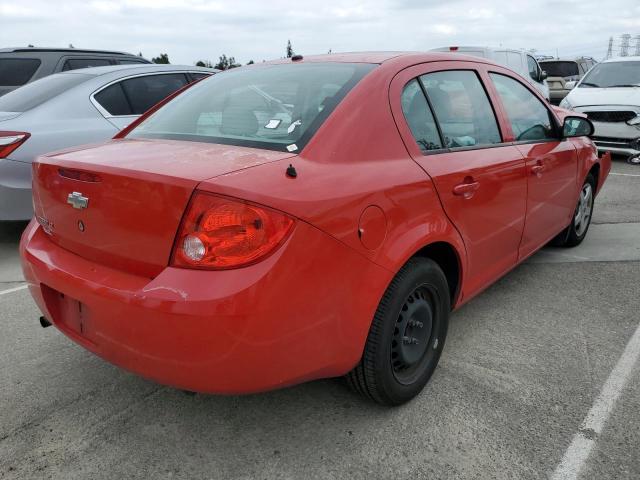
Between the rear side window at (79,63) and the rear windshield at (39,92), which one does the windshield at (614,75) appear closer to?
the rear side window at (79,63)

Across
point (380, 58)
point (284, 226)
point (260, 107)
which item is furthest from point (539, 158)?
point (284, 226)

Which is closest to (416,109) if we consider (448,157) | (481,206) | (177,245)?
(448,157)

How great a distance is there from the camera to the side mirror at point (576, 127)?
3775 millimetres

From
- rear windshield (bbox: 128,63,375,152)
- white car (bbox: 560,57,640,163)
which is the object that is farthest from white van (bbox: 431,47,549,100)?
rear windshield (bbox: 128,63,375,152)

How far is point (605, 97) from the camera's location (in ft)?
28.8

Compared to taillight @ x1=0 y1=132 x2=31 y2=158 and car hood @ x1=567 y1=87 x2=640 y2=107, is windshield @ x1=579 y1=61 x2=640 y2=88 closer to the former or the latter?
car hood @ x1=567 y1=87 x2=640 y2=107

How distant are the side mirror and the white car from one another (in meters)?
5.29

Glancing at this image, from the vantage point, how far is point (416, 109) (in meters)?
2.55

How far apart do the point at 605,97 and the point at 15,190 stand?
27.6ft

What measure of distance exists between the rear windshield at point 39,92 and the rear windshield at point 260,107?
2.59 metres

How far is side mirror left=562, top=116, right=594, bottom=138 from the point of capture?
3775 mm

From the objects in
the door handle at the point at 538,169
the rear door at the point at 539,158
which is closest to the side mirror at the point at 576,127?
the rear door at the point at 539,158

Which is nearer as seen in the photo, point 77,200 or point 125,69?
point 77,200

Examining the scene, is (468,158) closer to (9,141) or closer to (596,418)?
(596,418)
